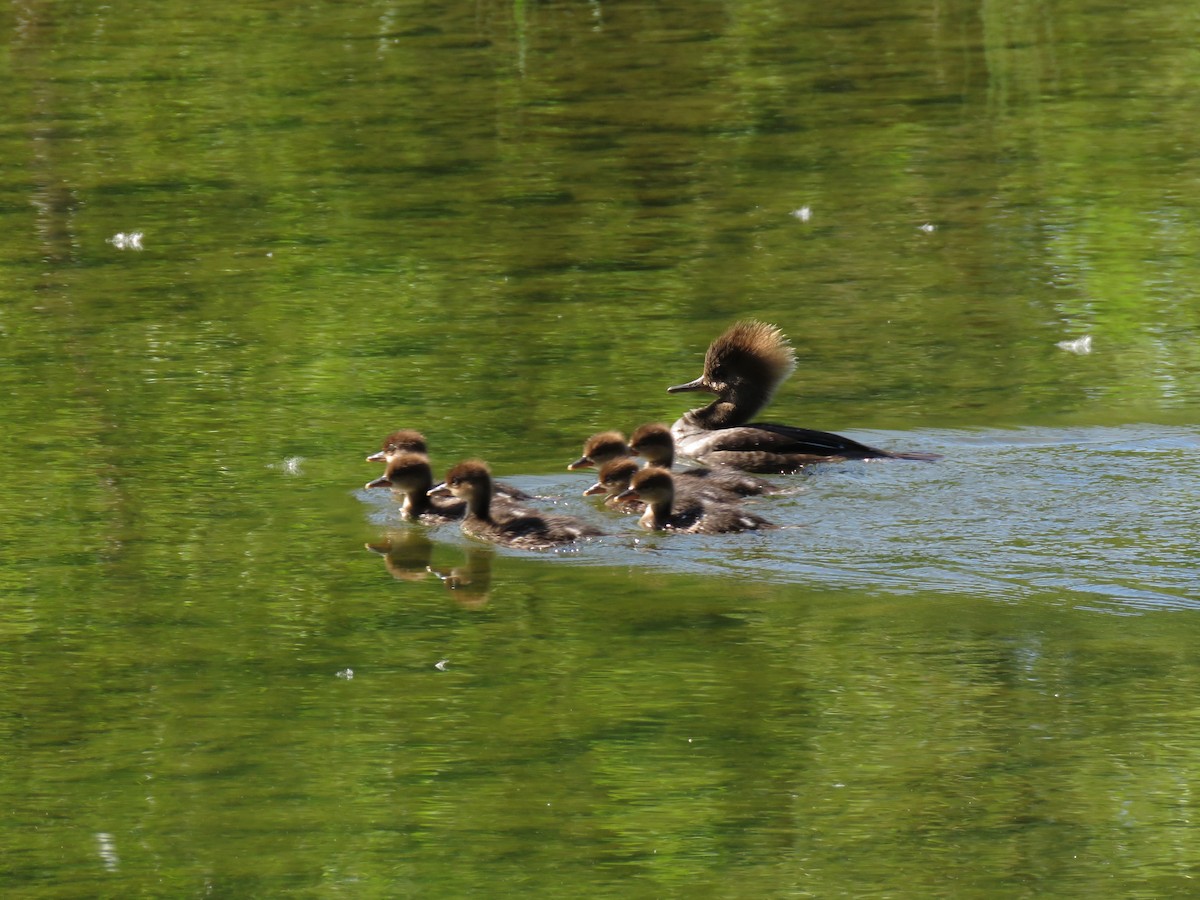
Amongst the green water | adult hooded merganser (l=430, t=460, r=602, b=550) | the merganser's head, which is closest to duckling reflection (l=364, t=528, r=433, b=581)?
the green water

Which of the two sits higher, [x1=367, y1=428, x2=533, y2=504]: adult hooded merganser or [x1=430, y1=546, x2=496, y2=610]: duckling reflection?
[x1=367, y1=428, x2=533, y2=504]: adult hooded merganser

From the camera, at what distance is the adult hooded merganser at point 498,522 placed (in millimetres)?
7688

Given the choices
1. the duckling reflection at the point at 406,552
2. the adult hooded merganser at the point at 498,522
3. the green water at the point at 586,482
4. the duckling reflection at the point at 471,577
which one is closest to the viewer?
the green water at the point at 586,482

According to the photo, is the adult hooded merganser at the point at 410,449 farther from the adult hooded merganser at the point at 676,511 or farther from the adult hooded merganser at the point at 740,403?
the adult hooded merganser at the point at 740,403

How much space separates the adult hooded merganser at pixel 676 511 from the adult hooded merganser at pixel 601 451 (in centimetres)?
22

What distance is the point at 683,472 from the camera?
858 cm

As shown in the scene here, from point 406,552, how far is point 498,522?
1.03ft

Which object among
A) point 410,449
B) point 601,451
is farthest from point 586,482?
point 410,449

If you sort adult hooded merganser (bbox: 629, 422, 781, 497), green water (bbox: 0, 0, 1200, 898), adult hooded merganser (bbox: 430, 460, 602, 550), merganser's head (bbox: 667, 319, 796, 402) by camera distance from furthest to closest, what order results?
merganser's head (bbox: 667, 319, 796, 402), adult hooded merganser (bbox: 629, 422, 781, 497), adult hooded merganser (bbox: 430, 460, 602, 550), green water (bbox: 0, 0, 1200, 898)

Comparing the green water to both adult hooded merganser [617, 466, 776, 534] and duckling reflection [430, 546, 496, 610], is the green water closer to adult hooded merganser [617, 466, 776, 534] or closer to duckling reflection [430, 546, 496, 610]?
duckling reflection [430, 546, 496, 610]

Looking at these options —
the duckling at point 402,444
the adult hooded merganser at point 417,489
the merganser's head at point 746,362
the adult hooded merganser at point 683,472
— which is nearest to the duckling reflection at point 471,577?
the adult hooded merganser at point 417,489

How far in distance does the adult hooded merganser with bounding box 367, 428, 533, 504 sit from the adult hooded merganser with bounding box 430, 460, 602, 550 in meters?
0.11

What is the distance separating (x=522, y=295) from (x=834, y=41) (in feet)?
25.7

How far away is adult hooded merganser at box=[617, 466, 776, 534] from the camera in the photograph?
25.4 feet
